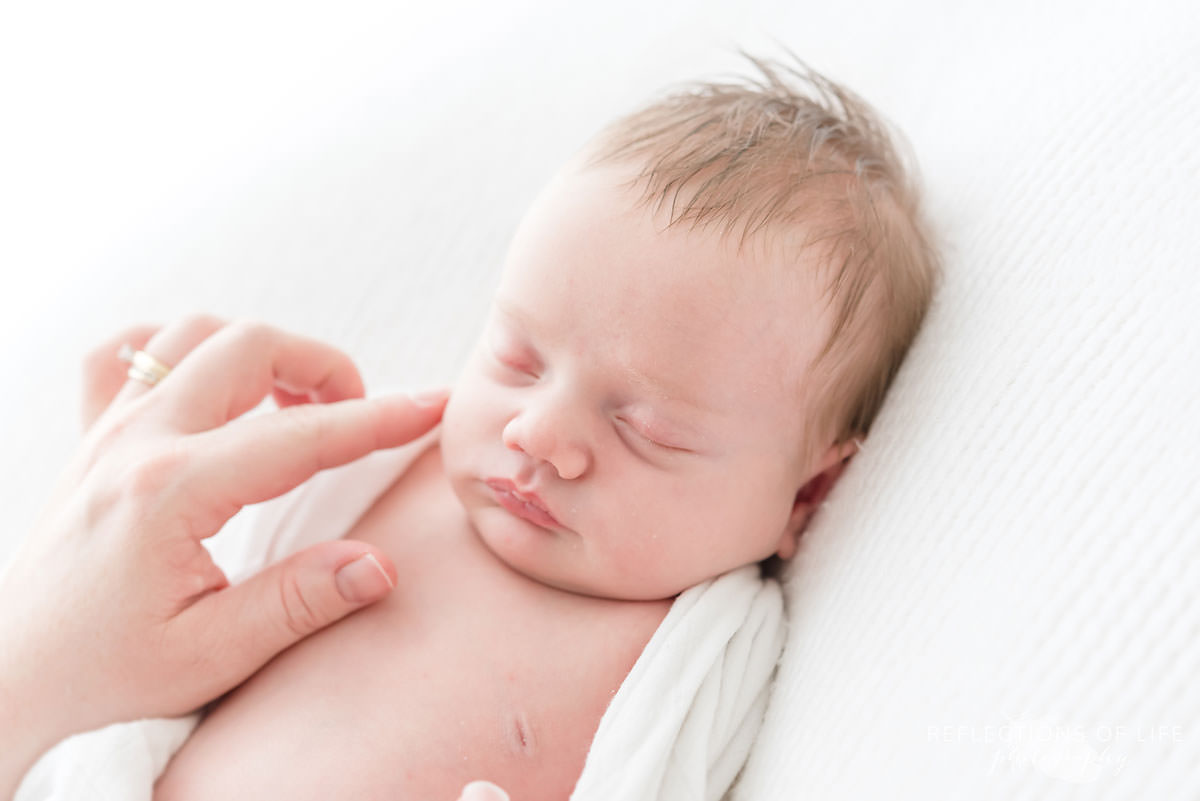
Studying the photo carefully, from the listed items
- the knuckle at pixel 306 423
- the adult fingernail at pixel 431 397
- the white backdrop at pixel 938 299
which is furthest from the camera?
the adult fingernail at pixel 431 397

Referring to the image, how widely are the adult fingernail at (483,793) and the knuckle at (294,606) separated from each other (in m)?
0.28

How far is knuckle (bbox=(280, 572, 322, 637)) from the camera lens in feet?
3.57

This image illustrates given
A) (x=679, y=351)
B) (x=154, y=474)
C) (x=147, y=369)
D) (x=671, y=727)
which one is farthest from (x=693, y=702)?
(x=147, y=369)

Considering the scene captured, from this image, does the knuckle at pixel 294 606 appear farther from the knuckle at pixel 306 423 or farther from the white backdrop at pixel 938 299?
the white backdrop at pixel 938 299

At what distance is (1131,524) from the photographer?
0.85 meters

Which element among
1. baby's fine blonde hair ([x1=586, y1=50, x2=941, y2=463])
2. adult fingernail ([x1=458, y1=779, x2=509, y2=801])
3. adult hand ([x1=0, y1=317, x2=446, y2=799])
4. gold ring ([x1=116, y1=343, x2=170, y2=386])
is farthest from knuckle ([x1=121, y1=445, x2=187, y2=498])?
baby's fine blonde hair ([x1=586, y1=50, x2=941, y2=463])

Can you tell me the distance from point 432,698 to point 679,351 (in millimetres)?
447

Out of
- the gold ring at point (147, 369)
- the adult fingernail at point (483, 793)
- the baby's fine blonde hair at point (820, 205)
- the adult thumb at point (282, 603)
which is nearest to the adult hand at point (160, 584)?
the adult thumb at point (282, 603)

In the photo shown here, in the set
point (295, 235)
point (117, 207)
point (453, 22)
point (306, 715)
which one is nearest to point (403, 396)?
point (306, 715)

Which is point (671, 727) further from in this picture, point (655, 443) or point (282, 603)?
point (282, 603)

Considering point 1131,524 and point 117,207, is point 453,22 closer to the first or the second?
point 117,207

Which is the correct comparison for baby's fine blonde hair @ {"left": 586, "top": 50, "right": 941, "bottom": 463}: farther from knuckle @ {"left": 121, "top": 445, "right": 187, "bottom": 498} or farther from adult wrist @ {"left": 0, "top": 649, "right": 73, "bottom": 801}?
adult wrist @ {"left": 0, "top": 649, "right": 73, "bottom": 801}

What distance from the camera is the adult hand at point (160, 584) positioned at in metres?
1.06

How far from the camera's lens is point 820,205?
1.12 m
